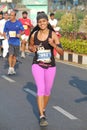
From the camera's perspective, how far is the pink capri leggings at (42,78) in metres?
7.51

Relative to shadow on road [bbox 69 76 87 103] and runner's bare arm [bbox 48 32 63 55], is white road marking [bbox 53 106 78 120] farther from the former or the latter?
runner's bare arm [bbox 48 32 63 55]

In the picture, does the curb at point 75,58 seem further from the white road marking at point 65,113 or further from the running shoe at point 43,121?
the running shoe at point 43,121

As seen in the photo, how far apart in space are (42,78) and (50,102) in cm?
198

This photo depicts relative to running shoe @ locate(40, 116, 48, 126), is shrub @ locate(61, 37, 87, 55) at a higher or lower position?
lower

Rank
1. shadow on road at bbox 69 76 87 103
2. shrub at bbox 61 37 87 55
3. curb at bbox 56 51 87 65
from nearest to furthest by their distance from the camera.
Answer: shadow on road at bbox 69 76 87 103 → curb at bbox 56 51 87 65 → shrub at bbox 61 37 87 55

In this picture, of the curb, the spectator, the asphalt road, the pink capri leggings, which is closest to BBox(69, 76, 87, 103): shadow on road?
the asphalt road

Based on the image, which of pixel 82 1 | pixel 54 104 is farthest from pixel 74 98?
pixel 82 1

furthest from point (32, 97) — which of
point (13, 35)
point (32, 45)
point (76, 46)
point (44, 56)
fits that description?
point (76, 46)

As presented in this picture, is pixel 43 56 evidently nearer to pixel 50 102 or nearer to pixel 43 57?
pixel 43 57

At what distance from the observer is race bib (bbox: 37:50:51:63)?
7.53 meters

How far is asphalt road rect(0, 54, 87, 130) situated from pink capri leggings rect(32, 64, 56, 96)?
0.50 m

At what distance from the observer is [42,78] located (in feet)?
24.7

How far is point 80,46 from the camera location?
58.3 feet

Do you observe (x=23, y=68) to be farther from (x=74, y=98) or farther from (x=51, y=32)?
(x=51, y=32)
